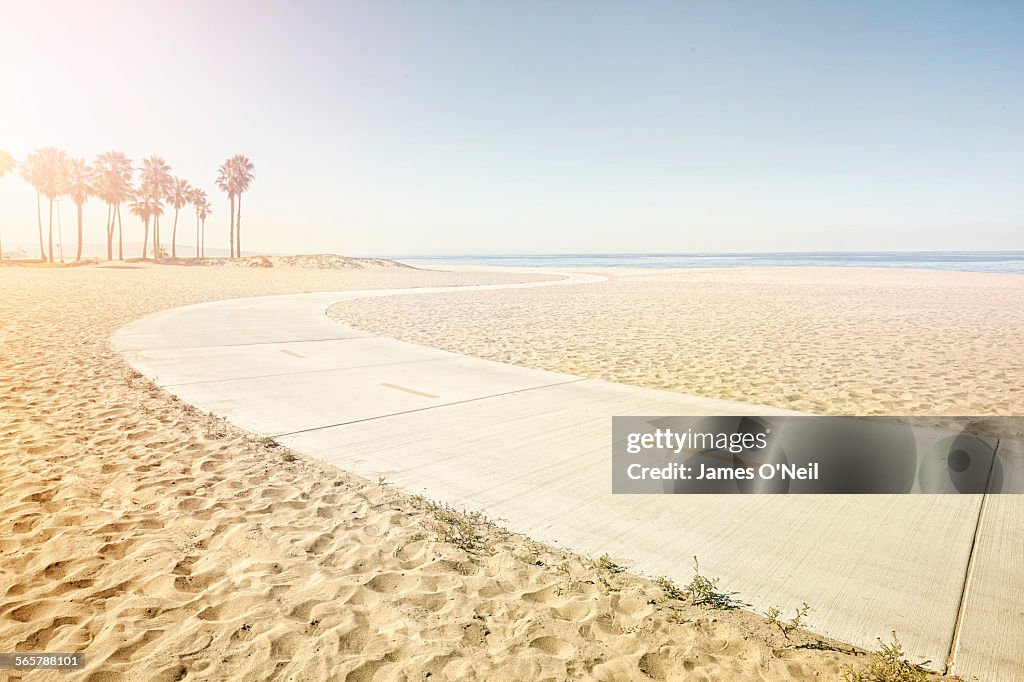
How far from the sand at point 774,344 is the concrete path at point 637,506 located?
58.1 inches

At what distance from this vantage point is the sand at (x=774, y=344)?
8328mm

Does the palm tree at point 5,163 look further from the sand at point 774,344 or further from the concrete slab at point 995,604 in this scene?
the concrete slab at point 995,604

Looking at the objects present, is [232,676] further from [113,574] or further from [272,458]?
[272,458]

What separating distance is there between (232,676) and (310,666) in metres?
0.36

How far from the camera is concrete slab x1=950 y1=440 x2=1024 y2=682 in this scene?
2869 mm

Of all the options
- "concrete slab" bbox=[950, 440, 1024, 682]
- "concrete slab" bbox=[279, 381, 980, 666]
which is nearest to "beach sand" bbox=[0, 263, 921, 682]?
"concrete slab" bbox=[279, 381, 980, 666]

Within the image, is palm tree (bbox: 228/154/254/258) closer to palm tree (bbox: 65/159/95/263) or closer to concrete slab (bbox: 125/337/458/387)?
palm tree (bbox: 65/159/95/263)

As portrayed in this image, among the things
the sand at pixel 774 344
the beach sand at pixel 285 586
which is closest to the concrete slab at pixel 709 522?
the beach sand at pixel 285 586

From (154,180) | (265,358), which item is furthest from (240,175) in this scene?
(265,358)

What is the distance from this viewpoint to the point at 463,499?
478 cm

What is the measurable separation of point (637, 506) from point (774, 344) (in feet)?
31.0

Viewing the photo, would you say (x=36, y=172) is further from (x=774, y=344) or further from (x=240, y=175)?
(x=774, y=344)

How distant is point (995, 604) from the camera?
334 cm

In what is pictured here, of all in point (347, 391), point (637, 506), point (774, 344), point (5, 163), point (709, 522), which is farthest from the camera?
point (5, 163)
